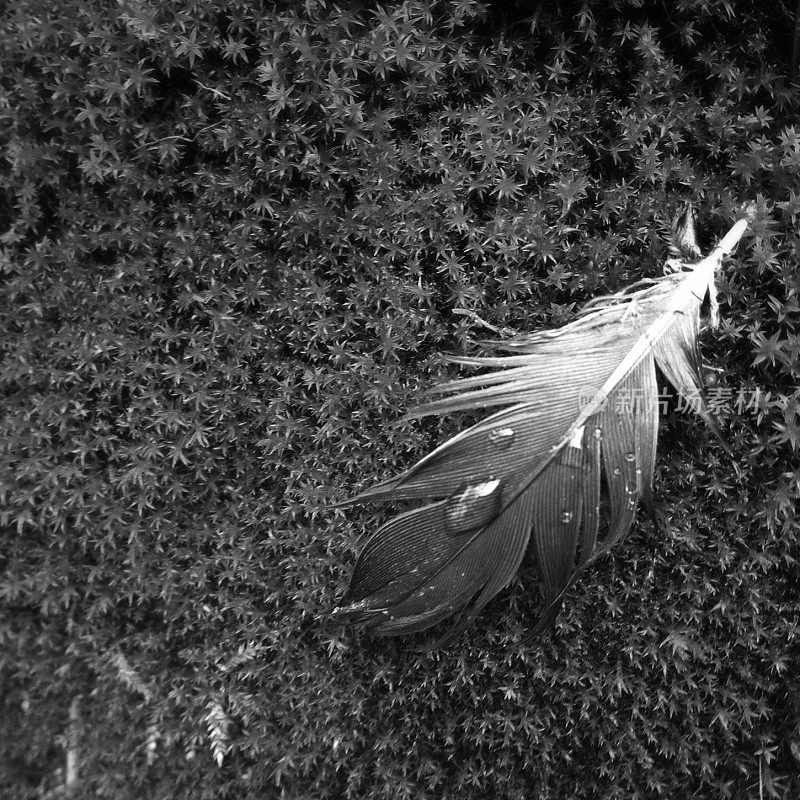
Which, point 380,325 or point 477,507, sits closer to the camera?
point 477,507

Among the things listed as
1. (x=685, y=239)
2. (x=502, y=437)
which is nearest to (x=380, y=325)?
(x=502, y=437)

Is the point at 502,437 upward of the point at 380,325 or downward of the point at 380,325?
downward

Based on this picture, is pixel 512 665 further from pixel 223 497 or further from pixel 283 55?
pixel 283 55

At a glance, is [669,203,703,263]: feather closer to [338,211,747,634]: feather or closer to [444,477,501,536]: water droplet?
[338,211,747,634]: feather

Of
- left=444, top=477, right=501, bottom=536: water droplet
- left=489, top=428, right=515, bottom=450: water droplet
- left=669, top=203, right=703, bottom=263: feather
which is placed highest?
left=669, top=203, right=703, bottom=263: feather

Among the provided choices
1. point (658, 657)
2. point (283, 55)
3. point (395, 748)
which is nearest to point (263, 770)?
point (395, 748)

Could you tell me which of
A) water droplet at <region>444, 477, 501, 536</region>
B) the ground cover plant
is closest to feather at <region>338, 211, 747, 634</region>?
water droplet at <region>444, 477, 501, 536</region>

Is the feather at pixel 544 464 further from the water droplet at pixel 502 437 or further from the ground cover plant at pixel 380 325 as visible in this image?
the ground cover plant at pixel 380 325

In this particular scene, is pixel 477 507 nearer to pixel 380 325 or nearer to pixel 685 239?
pixel 380 325

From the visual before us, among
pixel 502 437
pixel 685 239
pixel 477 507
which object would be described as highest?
pixel 685 239
